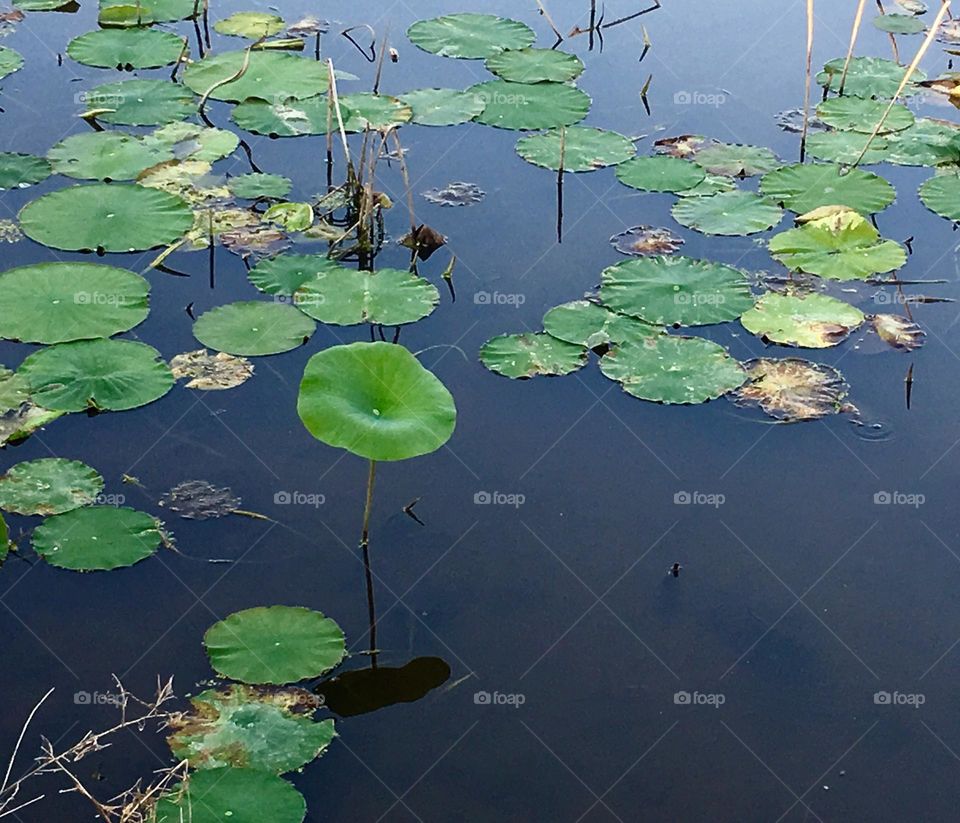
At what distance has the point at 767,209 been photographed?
225 inches

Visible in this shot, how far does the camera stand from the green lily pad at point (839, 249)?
536cm

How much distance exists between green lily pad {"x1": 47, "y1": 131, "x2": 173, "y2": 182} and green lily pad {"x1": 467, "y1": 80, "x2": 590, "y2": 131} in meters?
1.68

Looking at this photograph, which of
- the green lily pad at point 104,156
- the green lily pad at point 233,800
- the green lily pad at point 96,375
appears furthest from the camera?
the green lily pad at point 104,156

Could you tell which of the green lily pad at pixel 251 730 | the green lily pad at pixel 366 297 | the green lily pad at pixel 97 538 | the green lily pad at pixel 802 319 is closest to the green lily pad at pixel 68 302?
the green lily pad at pixel 366 297

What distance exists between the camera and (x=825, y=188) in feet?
19.2

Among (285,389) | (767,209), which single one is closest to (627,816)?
(285,389)

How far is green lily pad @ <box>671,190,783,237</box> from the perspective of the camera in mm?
5598

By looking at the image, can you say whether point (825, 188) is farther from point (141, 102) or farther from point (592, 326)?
point (141, 102)

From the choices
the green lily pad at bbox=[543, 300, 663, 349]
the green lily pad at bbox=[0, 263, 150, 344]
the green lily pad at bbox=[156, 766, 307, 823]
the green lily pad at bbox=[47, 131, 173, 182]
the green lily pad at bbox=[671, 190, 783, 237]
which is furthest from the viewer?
the green lily pad at bbox=[47, 131, 173, 182]

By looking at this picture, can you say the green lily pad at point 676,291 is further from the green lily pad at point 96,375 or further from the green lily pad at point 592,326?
the green lily pad at point 96,375

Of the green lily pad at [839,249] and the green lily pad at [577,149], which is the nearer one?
the green lily pad at [839,249]

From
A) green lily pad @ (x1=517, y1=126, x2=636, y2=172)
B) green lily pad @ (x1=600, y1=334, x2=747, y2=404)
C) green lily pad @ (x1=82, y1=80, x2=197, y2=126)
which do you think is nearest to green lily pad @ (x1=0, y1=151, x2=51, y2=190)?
green lily pad @ (x1=82, y1=80, x2=197, y2=126)
